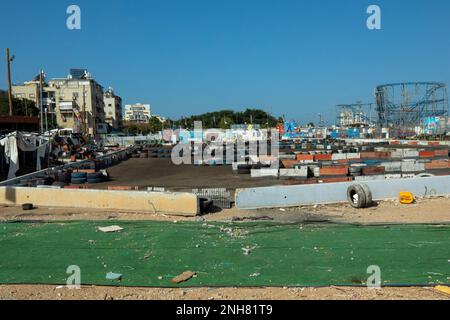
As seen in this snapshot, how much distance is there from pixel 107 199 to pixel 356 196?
7960 millimetres

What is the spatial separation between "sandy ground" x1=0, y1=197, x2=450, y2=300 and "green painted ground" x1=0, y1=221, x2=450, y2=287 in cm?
27

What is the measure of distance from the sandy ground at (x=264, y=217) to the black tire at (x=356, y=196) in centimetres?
22

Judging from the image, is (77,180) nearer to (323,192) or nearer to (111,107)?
(323,192)

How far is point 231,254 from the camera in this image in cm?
800

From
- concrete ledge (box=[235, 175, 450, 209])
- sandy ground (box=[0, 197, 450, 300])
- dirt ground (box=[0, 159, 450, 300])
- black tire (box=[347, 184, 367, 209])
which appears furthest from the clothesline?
black tire (box=[347, 184, 367, 209])

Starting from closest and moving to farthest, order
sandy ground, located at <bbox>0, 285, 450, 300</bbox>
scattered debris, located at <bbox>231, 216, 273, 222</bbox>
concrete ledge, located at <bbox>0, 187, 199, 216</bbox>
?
1. sandy ground, located at <bbox>0, 285, 450, 300</bbox>
2. scattered debris, located at <bbox>231, 216, 273, 222</bbox>
3. concrete ledge, located at <bbox>0, 187, 199, 216</bbox>

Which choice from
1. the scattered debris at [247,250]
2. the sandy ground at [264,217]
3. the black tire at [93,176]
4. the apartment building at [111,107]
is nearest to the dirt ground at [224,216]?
the sandy ground at [264,217]

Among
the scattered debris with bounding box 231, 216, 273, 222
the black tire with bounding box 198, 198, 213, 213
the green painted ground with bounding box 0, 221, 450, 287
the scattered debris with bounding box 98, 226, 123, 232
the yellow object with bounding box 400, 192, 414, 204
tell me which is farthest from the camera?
the yellow object with bounding box 400, 192, 414, 204

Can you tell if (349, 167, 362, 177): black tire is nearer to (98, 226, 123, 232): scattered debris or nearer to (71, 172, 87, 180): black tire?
(71, 172, 87, 180): black tire

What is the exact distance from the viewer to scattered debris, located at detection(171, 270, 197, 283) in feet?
21.6

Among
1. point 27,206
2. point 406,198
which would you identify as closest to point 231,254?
point 406,198

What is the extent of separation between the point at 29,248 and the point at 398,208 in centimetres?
1039

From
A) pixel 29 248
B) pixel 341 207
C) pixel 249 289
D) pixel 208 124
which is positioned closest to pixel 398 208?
pixel 341 207
